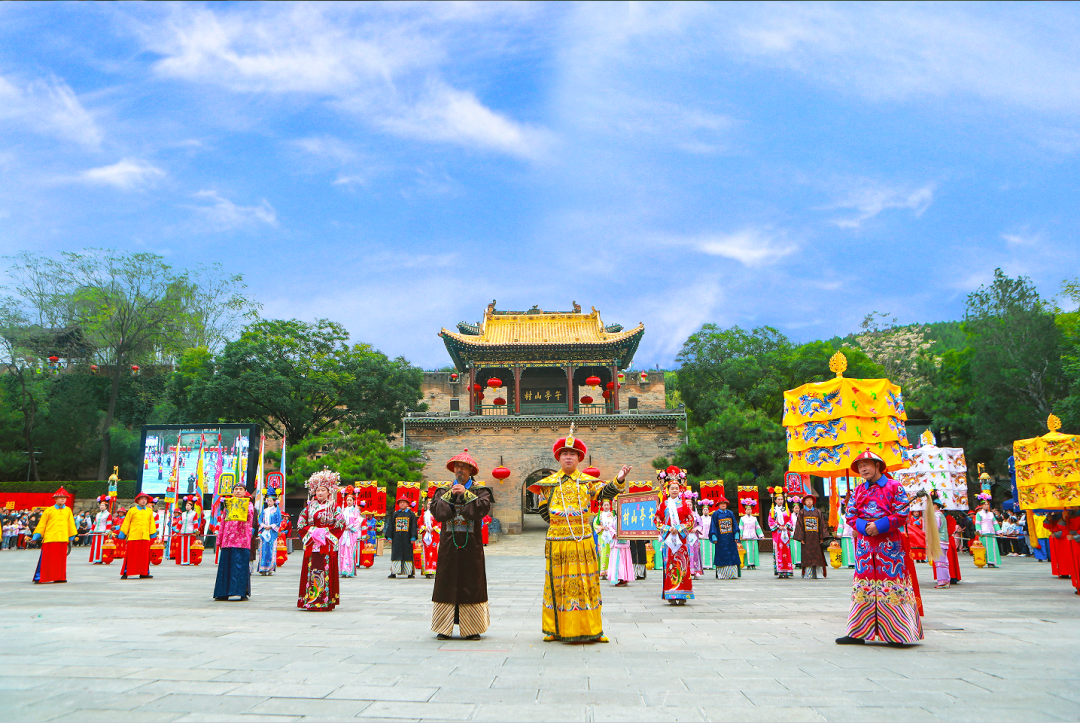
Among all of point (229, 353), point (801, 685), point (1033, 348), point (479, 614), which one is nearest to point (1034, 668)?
point (801, 685)

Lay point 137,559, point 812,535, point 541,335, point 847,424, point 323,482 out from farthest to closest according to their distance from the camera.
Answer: point 541,335
point 812,535
point 137,559
point 847,424
point 323,482

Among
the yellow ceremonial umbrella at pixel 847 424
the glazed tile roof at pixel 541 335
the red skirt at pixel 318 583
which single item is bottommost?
the red skirt at pixel 318 583

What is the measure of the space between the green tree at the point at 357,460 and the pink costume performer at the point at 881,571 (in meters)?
19.3

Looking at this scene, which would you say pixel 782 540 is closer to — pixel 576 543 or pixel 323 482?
pixel 576 543

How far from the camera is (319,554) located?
24.6 feet

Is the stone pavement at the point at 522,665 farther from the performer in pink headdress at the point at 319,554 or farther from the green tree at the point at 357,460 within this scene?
the green tree at the point at 357,460

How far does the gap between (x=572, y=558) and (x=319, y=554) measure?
3.51 m

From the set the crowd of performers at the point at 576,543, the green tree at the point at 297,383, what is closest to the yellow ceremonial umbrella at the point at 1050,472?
the crowd of performers at the point at 576,543

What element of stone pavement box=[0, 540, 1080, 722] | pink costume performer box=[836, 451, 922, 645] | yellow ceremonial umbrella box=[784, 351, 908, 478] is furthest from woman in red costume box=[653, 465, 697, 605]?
pink costume performer box=[836, 451, 922, 645]

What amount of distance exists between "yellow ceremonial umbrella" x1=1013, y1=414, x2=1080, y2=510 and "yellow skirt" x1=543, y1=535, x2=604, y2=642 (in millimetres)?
8250

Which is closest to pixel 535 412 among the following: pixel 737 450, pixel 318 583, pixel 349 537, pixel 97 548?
pixel 737 450

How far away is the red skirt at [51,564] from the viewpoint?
34.1 feet

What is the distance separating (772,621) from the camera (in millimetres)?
6676

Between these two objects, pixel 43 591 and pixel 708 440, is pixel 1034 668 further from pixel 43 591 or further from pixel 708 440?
pixel 708 440
